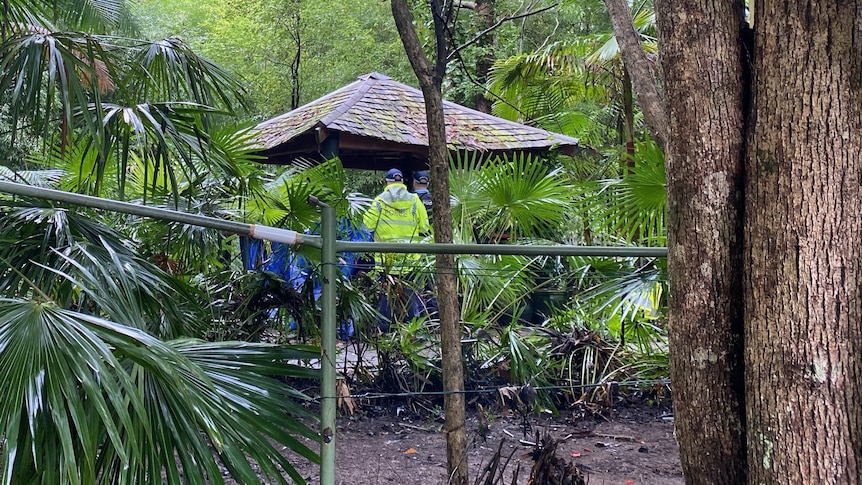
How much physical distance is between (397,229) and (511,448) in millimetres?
2542

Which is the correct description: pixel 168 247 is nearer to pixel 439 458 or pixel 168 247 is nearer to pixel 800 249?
pixel 439 458

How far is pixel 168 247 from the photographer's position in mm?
4078

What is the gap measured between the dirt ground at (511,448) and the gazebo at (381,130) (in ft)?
9.52

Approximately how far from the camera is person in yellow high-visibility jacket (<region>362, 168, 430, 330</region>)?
5039 mm

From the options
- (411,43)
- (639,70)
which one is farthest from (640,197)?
(411,43)

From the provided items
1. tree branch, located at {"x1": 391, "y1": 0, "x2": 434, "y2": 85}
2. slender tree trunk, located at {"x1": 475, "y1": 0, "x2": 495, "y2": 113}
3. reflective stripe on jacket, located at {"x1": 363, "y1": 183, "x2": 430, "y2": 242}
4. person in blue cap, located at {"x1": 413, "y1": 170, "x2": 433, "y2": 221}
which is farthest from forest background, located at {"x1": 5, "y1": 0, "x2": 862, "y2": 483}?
slender tree trunk, located at {"x1": 475, "y1": 0, "x2": 495, "y2": 113}

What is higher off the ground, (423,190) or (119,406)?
(423,190)

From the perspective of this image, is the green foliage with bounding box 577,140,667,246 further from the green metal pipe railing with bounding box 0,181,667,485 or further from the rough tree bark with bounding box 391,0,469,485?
the green metal pipe railing with bounding box 0,181,667,485

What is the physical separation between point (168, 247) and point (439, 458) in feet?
6.52

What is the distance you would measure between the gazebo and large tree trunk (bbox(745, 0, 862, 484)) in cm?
527

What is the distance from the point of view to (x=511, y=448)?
459 centimetres

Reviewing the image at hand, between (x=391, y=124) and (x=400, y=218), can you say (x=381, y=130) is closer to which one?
(x=391, y=124)

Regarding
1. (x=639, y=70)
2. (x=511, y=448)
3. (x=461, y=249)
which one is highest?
(x=639, y=70)

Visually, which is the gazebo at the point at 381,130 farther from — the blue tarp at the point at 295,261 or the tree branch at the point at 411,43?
the tree branch at the point at 411,43
